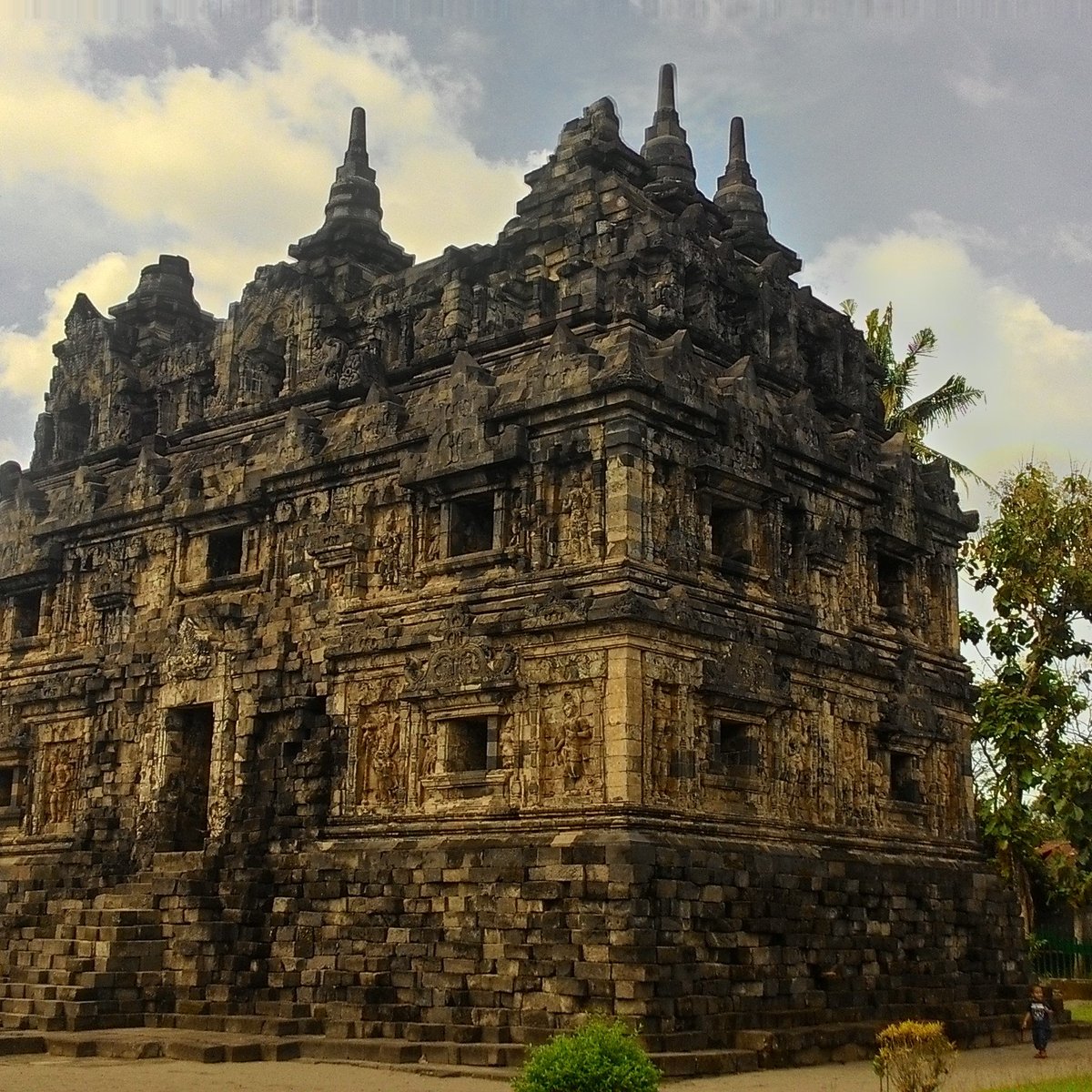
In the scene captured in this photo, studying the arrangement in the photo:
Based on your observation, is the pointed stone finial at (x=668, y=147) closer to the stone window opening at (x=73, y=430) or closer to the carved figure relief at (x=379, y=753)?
the carved figure relief at (x=379, y=753)

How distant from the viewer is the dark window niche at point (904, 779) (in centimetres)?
2228

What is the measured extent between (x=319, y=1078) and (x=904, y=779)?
10.6 meters

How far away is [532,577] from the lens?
62.4 feet

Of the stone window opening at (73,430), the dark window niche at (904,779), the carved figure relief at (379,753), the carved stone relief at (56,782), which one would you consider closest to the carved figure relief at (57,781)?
the carved stone relief at (56,782)

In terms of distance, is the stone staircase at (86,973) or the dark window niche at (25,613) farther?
the dark window niche at (25,613)

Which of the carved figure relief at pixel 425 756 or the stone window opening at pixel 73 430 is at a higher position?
the stone window opening at pixel 73 430

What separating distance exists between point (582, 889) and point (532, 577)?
4.11 m

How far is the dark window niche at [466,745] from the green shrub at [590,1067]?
782cm

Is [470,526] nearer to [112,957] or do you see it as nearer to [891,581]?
[891,581]

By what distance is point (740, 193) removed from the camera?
2706 centimetres

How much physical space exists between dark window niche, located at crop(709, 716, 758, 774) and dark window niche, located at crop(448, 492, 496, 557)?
4.04 meters

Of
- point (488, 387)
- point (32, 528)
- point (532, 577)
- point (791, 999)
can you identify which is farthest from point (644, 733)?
point (32, 528)

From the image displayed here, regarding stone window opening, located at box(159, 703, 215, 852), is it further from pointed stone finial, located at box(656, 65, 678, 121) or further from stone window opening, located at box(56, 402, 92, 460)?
pointed stone finial, located at box(656, 65, 678, 121)

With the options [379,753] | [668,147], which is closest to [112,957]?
[379,753]
